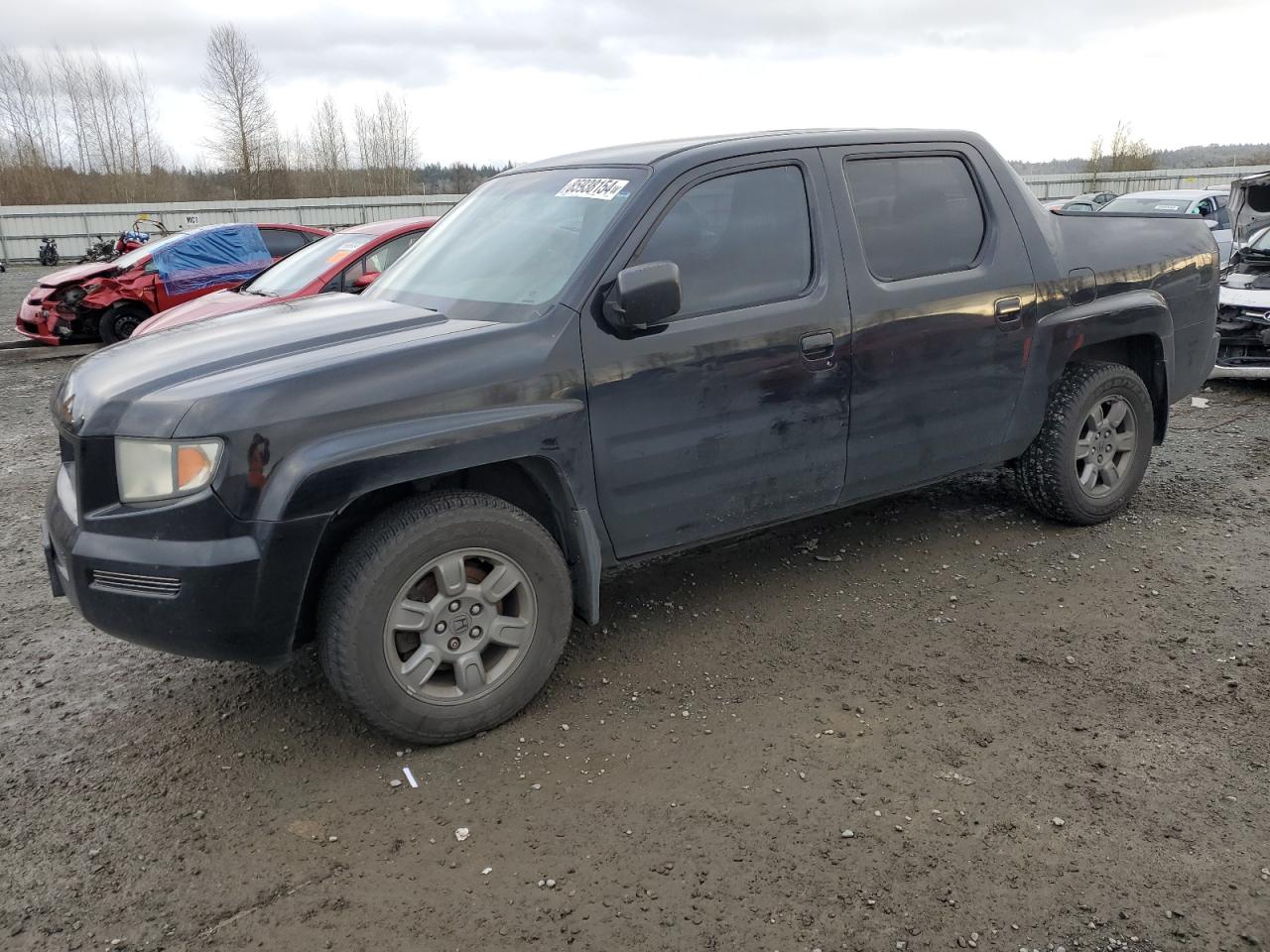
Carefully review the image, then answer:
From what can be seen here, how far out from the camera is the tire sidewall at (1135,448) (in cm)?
470

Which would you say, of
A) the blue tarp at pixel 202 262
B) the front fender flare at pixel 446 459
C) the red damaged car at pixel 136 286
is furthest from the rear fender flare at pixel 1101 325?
the blue tarp at pixel 202 262

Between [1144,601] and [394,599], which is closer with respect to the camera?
[394,599]

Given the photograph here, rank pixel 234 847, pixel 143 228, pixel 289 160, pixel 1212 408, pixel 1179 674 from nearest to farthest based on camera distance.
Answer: pixel 234 847 < pixel 1179 674 < pixel 1212 408 < pixel 143 228 < pixel 289 160

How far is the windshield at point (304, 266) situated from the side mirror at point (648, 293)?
5.76m

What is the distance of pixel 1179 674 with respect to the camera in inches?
141

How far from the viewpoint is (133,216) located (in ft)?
109

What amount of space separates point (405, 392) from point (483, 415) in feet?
0.84

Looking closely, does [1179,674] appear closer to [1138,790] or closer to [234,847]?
[1138,790]

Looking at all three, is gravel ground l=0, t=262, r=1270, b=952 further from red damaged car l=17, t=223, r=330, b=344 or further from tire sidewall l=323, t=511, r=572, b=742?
red damaged car l=17, t=223, r=330, b=344

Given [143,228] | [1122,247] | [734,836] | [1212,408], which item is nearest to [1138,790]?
[734,836]

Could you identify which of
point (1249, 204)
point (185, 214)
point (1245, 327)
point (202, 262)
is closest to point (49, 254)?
point (185, 214)

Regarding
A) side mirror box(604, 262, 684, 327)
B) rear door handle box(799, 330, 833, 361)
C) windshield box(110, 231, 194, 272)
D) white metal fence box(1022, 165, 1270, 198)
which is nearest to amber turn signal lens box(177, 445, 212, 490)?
side mirror box(604, 262, 684, 327)

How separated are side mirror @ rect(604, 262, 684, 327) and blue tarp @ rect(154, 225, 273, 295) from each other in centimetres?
979

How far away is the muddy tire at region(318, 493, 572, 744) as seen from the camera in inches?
119
